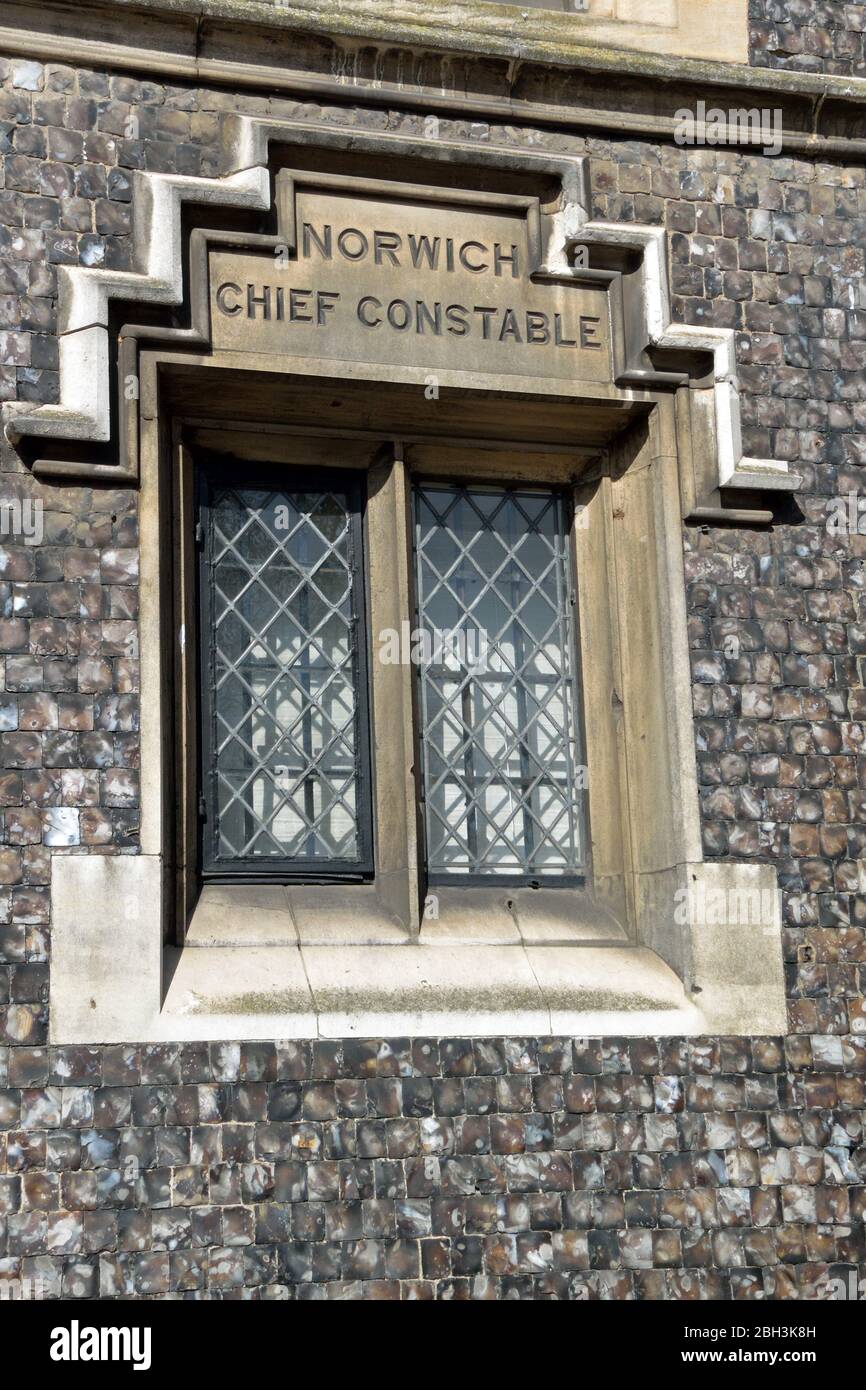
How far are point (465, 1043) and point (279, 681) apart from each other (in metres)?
1.63

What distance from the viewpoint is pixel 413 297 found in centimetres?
806

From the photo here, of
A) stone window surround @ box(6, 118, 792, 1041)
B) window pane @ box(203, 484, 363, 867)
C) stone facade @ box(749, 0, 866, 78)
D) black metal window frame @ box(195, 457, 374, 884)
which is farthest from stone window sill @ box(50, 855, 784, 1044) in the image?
stone facade @ box(749, 0, 866, 78)

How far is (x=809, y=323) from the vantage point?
8484mm

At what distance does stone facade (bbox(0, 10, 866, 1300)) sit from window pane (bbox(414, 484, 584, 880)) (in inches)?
25.4

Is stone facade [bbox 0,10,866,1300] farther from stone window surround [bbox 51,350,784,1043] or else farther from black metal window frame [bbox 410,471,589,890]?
black metal window frame [bbox 410,471,589,890]

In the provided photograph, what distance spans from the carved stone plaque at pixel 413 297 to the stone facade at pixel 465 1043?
1.20 feet

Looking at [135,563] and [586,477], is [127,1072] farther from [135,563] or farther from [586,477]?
[586,477]

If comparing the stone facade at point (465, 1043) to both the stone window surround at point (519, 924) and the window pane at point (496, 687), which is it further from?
the window pane at point (496, 687)

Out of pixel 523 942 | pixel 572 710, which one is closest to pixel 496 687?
pixel 572 710

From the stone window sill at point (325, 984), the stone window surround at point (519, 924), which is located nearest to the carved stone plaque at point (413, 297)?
the stone window surround at point (519, 924)

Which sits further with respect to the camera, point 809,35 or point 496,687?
point 809,35

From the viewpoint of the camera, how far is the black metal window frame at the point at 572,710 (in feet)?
26.5

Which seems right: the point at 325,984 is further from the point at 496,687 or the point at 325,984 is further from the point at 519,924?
the point at 496,687

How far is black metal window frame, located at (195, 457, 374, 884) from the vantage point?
25.6 ft
